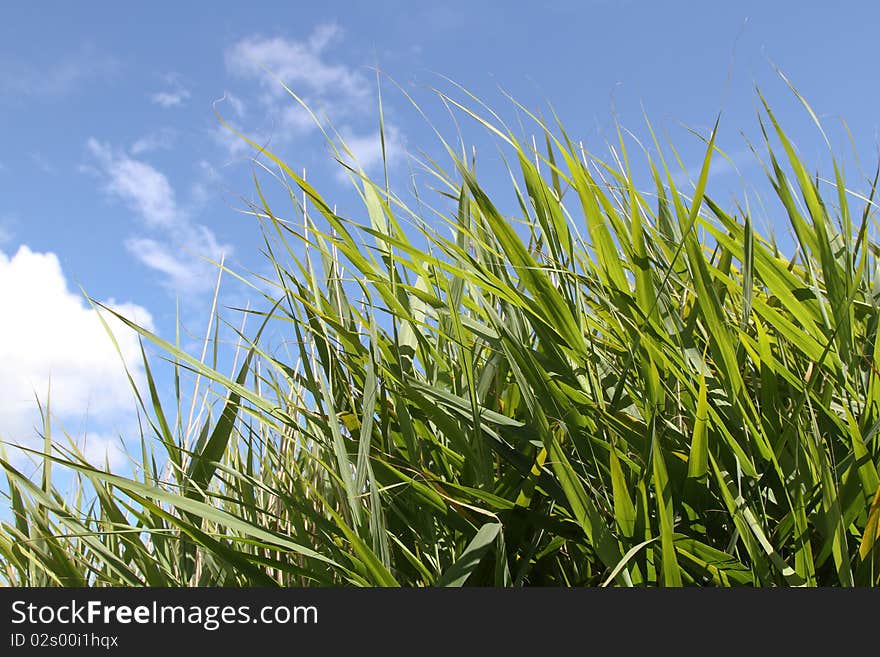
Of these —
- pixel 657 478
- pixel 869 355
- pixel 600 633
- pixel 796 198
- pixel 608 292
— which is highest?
pixel 796 198

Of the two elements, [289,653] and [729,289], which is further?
[729,289]

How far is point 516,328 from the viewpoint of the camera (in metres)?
0.76

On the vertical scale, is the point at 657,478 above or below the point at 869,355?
below

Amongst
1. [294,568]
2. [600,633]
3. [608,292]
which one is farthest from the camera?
[608,292]

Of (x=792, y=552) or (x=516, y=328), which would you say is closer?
(x=792, y=552)

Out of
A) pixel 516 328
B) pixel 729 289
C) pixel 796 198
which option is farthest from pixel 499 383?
pixel 796 198

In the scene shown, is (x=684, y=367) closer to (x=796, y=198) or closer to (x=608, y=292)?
(x=608, y=292)

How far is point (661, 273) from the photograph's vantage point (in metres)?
0.81

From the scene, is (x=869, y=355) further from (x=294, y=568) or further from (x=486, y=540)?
(x=294, y=568)

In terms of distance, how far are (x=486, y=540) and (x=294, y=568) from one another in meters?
0.19

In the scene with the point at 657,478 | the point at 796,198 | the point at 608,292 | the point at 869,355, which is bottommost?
the point at 657,478

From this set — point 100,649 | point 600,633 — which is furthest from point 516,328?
point 100,649

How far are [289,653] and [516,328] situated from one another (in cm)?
38

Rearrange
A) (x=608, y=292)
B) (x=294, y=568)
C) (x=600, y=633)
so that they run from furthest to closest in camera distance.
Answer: (x=608, y=292), (x=294, y=568), (x=600, y=633)
